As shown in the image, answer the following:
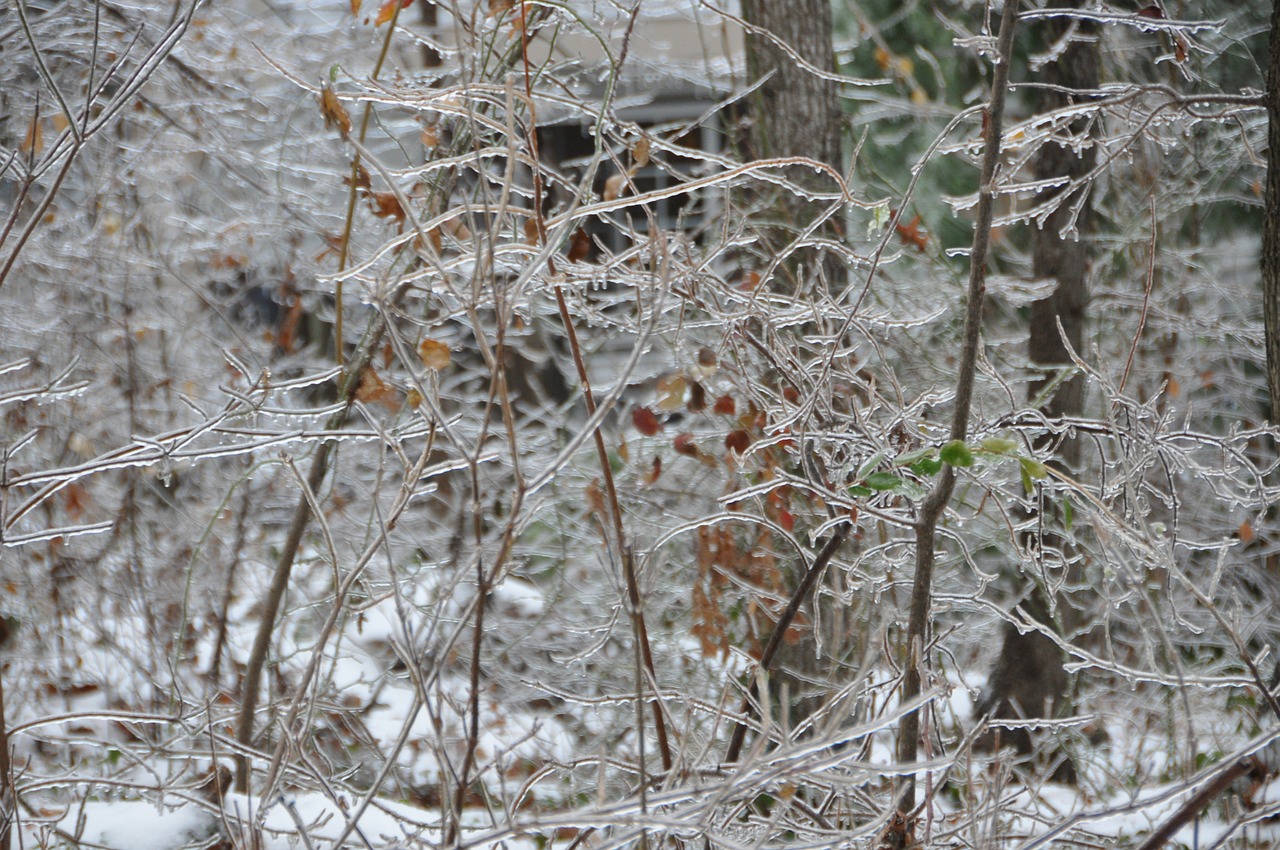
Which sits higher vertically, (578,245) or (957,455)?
(578,245)

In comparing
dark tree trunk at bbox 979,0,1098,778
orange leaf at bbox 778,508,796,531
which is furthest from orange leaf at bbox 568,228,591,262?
dark tree trunk at bbox 979,0,1098,778

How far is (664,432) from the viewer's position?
14.8 ft

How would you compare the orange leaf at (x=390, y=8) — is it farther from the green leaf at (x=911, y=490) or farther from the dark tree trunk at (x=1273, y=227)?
the dark tree trunk at (x=1273, y=227)

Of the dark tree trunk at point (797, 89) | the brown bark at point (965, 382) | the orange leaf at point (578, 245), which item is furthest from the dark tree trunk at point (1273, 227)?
the dark tree trunk at point (797, 89)

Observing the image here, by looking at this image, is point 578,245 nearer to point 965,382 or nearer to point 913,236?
point 965,382

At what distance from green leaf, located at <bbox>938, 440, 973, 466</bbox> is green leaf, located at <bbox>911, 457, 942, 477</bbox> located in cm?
6

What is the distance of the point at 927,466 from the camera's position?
1917 millimetres

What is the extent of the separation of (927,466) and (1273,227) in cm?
127

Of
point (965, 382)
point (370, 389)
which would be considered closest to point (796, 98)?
point (370, 389)

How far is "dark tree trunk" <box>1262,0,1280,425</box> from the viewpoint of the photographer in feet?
8.17

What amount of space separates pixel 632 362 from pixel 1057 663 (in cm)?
417

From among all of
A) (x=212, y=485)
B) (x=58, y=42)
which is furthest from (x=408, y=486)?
(x=212, y=485)

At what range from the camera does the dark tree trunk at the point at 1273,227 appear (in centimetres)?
249

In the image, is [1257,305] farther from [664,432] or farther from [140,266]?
[140,266]
